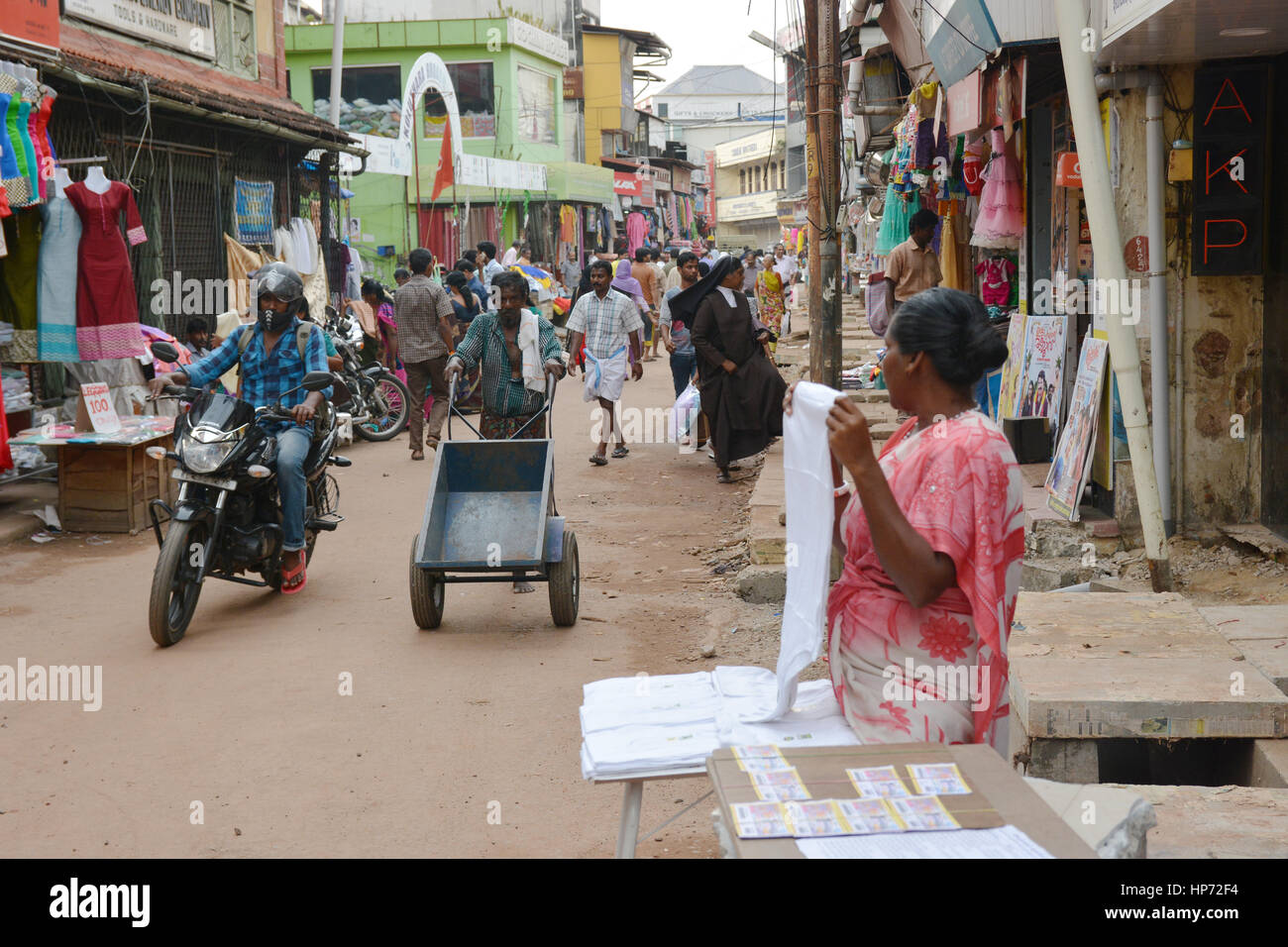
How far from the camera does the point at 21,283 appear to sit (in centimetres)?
1020

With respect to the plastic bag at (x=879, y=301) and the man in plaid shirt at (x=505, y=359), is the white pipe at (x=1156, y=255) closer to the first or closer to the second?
the man in plaid shirt at (x=505, y=359)

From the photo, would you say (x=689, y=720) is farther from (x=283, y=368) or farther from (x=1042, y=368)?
(x=1042, y=368)

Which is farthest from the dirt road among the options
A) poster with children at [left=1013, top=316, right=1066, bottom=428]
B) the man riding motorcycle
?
poster with children at [left=1013, top=316, right=1066, bottom=428]

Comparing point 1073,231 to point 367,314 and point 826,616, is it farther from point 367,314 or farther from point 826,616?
point 367,314

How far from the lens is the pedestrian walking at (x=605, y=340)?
13156 millimetres

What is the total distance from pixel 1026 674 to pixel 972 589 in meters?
2.05

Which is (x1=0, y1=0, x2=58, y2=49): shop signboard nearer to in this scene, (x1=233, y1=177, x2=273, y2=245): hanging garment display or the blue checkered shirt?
the blue checkered shirt

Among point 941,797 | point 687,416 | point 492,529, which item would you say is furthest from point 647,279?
point 941,797

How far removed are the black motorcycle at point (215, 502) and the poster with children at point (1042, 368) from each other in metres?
4.80

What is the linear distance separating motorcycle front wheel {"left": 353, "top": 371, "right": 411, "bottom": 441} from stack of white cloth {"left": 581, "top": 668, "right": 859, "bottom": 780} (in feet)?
40.1

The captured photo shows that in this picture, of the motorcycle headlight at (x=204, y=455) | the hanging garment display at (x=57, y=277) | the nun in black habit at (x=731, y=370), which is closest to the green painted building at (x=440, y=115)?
the nun in black habit at (x=731, y=370)
